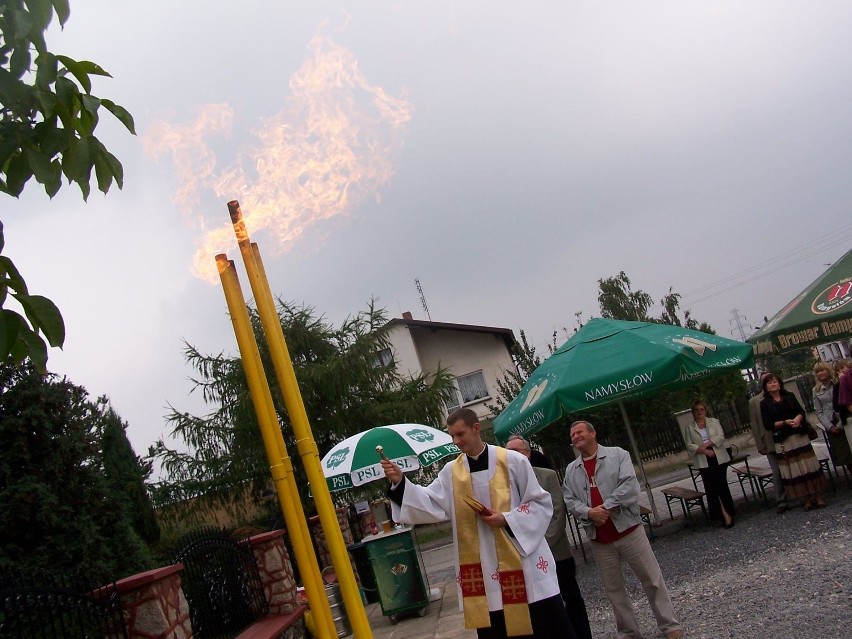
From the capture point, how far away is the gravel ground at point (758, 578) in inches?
267

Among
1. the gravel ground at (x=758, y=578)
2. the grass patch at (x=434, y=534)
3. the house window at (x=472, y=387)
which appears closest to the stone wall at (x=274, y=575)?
the gravel ground at (x=758, y=578)

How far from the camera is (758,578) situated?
8461 mm

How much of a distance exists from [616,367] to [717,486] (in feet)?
8.12

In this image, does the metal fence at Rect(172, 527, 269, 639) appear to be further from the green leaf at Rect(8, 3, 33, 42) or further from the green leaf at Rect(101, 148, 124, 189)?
the green leaf at Rect(8, 3, 33, 42)

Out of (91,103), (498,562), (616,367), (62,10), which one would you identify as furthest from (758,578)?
(62,10)

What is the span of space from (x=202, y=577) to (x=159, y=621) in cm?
197

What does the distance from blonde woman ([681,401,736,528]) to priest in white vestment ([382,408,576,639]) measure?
7135mm

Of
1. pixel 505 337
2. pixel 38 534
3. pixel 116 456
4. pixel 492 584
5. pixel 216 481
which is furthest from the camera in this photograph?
pixel 505 337

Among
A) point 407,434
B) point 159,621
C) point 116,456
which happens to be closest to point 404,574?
point 407,434

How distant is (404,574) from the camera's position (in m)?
11.7

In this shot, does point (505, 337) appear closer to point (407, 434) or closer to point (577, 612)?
point (407, 434)

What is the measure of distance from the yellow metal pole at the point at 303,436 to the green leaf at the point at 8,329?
116cm

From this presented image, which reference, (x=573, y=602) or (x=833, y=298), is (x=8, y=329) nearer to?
(x=573, y=602)

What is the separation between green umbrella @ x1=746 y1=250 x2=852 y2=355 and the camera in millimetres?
11328
